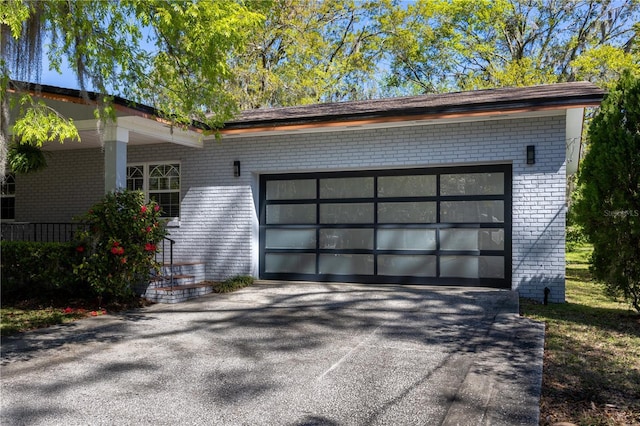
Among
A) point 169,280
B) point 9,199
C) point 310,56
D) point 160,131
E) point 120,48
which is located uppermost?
point 310,56

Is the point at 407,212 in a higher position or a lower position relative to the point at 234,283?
higher

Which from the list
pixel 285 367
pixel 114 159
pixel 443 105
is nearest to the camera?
pixel 285 367

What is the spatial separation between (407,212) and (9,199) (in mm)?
10284

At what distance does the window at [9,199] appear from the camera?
42.9ft

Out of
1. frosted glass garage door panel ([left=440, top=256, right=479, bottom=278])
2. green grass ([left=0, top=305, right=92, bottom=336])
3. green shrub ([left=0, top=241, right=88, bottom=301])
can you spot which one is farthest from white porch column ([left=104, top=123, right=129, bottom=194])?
frosted glass garage door panel ([left=440, top=256, right=479, bottom=278])

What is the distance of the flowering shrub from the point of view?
7.77m

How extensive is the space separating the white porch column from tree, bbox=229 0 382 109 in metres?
10.5

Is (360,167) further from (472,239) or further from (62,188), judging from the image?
(62,188)

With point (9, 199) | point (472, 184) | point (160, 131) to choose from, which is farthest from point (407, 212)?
point (9, 199)

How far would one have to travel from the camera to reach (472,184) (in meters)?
9.39

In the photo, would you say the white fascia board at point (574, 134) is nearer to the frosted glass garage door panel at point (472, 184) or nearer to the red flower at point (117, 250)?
the frosted glass garage door panel at point (472, 184)

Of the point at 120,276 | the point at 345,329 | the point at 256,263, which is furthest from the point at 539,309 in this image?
the point at 120,276

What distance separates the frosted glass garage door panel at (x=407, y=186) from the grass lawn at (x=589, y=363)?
105 inches

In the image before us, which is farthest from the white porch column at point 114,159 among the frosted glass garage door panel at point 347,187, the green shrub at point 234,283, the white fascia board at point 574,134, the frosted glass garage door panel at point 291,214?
the white fascia board at point 574,134
